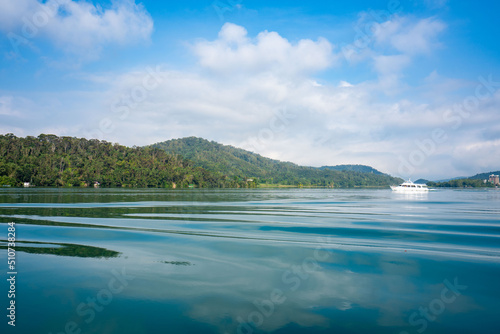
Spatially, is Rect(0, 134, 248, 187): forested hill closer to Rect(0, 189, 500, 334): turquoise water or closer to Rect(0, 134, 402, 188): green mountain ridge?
Rect(0, 134, 402, 188): green mountain ridge

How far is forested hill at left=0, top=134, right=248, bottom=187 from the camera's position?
113500 mm

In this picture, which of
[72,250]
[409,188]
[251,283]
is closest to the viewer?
[251,283]

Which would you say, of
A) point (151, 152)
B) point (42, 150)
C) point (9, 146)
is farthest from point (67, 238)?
point (151, 152)

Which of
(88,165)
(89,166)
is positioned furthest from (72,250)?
(88,165)

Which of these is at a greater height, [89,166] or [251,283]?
[89,166]

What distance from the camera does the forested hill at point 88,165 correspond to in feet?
372

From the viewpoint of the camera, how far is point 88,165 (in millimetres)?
141500

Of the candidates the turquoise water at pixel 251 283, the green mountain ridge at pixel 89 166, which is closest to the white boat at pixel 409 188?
the green mountain ridge at pixel 89 166

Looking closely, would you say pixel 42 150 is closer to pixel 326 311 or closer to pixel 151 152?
pixel 151 152

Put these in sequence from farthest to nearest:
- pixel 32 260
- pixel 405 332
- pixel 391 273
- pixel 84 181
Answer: pixel 84 181 < pixel 32 260 < pixel 391 273 < pixel 405 332

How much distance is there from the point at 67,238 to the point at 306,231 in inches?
Result: 494

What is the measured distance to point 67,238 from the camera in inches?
592

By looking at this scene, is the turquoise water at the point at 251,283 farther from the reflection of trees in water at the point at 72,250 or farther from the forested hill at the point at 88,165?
the forested hill at the point at 88,165

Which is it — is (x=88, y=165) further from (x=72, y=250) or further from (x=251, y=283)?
(x=251, y=283)
